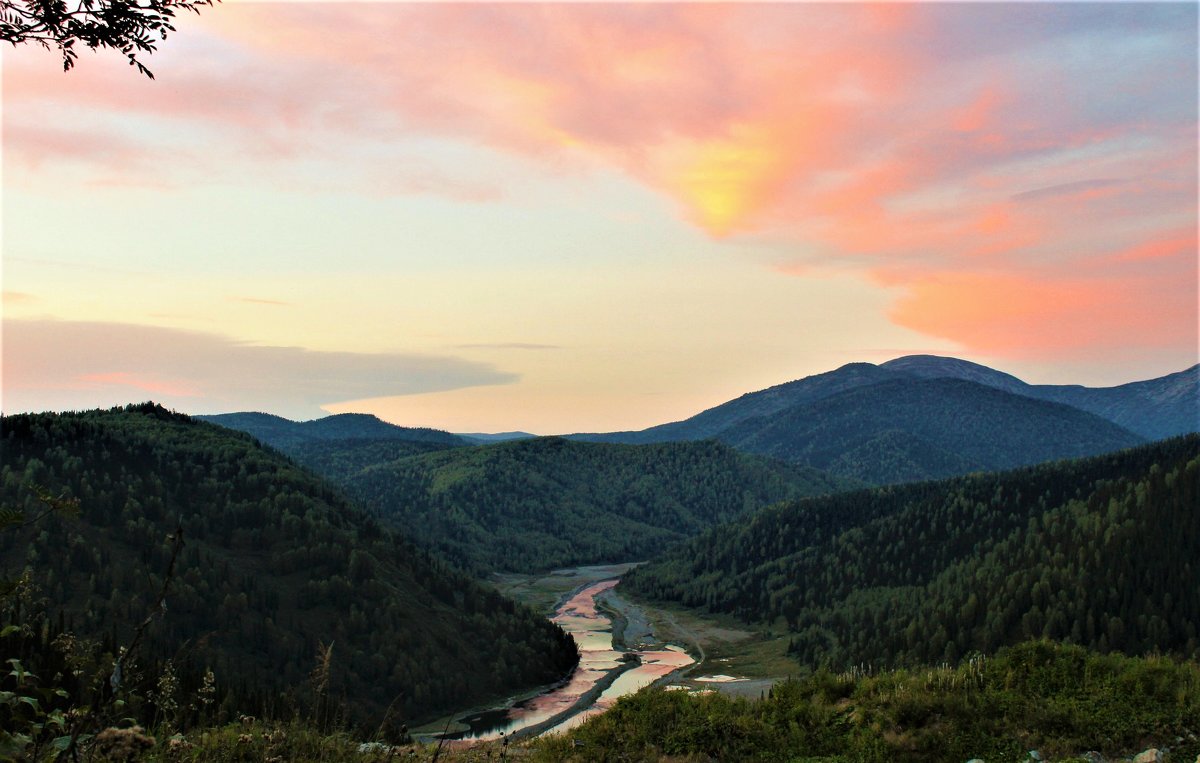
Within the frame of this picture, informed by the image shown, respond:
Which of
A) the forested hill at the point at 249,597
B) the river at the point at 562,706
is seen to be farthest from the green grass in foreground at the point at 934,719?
the forested hill at the point at 249,597

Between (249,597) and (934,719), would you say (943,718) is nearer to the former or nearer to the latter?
(934,719)

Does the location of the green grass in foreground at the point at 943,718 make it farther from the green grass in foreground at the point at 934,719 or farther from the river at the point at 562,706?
the river at the point at 562,706

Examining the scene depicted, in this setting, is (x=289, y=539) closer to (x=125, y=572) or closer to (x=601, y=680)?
(x=125, y=572)

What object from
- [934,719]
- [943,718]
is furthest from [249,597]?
[943,718]

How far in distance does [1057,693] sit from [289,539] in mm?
197212

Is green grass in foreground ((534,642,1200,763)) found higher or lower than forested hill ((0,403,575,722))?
higher

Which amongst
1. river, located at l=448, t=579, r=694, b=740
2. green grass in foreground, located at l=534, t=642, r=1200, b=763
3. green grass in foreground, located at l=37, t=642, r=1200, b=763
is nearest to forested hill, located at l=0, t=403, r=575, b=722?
river, located at l=448, t=579, r=694, b=740

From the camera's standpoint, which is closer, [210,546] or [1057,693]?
[1057,693]

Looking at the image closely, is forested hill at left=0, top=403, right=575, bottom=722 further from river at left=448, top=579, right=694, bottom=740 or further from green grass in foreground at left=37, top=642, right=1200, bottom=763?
green grass in foreground at left=37, top=642, right=1200, bottom=763

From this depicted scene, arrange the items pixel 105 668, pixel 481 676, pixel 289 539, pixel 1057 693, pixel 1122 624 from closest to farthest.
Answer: pixel 105 668, pixel 1057 693, pixel 1122 624, pixel 481 676, pixel 289 539

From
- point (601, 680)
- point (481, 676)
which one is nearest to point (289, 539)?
point (481, 676)

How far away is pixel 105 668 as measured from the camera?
896cm

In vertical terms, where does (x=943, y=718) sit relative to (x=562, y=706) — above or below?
above

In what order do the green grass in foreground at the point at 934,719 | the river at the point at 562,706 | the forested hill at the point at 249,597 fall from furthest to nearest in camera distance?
1. the forested hill at the point at 249,597
2. the river at the point at 562,706
3. the green grass in foreground at the point at 934,719
